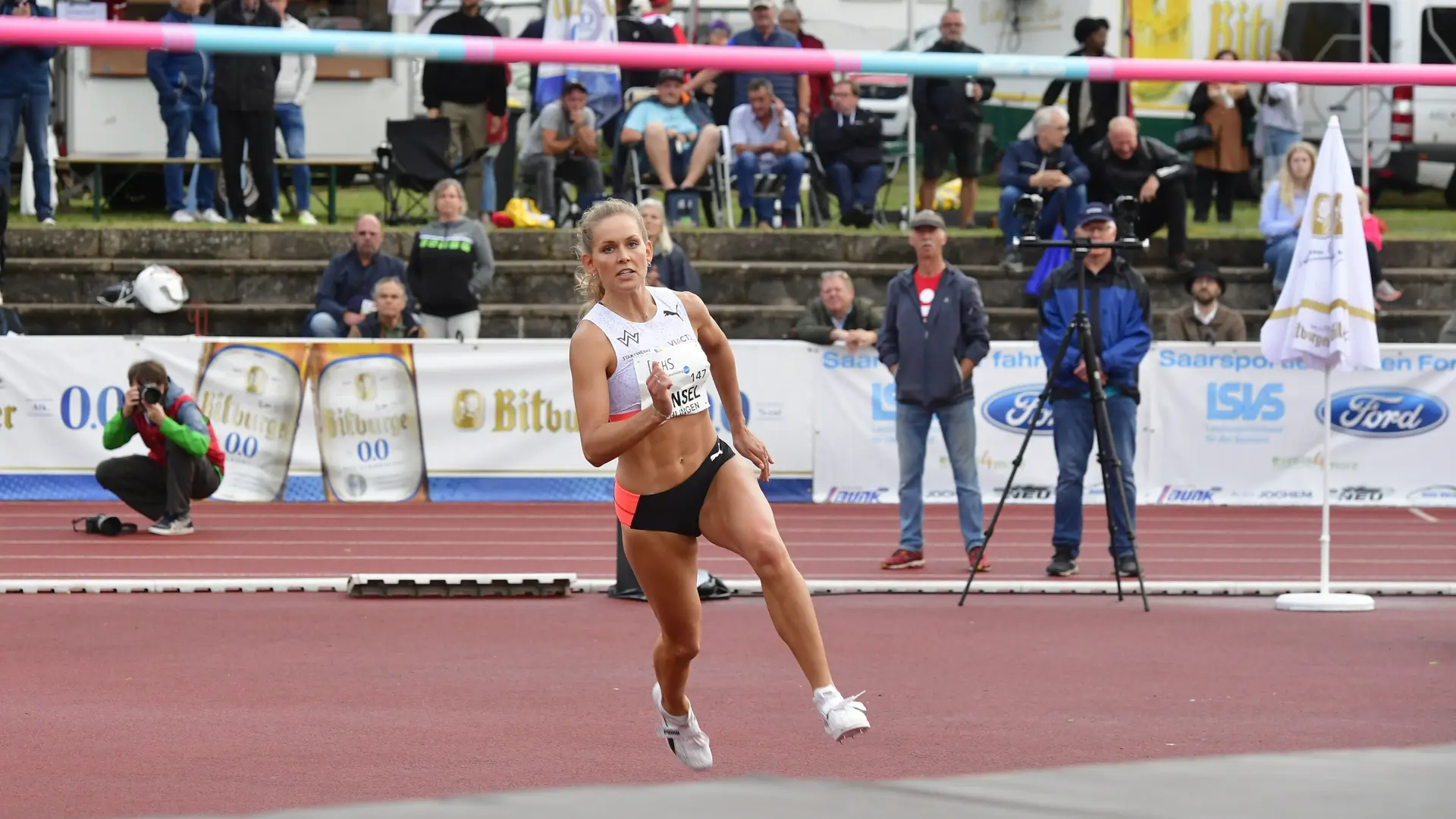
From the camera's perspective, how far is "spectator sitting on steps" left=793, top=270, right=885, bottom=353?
15453 millimetres

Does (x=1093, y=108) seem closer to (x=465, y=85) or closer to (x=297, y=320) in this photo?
(x=465, y=85)

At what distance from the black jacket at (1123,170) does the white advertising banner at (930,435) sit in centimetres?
319

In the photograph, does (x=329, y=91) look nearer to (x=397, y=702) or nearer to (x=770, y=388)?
(x=770, y=388)

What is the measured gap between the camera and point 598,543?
543 inches

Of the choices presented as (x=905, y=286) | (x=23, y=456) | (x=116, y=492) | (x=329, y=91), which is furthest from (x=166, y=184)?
(x=905, y=286)

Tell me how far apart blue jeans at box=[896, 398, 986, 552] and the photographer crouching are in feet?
15.6

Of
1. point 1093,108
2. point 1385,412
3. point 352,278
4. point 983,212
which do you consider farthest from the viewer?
point 983,212

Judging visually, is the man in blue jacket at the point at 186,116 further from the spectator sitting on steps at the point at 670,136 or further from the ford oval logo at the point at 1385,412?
the ford oval logo at the point at 1385,412

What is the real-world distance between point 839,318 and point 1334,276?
17.6 feet

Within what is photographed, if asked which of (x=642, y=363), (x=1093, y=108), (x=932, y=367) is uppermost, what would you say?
(x=1093, y=108)

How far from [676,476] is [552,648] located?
3454mm

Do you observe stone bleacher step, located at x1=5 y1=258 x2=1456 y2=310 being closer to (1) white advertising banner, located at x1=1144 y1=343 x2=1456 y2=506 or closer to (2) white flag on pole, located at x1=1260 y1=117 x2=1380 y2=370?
(1) white advertising banner, located at x1=1144 y1=343 x2=1456 y2=506

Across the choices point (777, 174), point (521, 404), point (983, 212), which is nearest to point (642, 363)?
point (521, 404)

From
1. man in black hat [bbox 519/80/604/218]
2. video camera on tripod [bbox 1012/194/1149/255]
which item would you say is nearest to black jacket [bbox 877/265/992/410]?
video camera on tripod [bbox 1012/194/1149/255]
